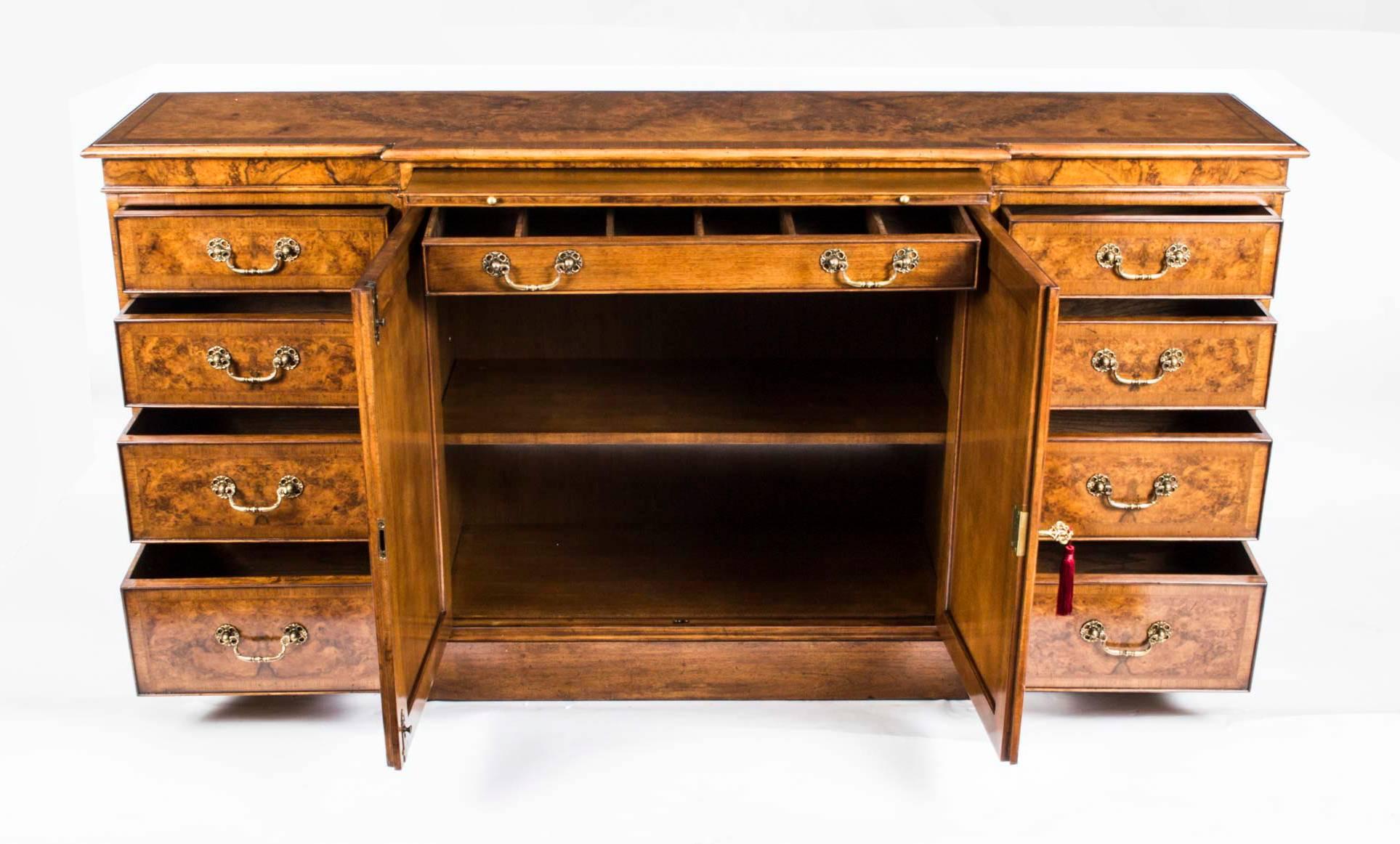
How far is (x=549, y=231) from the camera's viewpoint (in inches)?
115

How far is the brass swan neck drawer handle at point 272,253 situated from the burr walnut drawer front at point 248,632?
1.70 ft

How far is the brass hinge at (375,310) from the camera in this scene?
7.44ft

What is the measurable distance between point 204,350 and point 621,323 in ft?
2.76

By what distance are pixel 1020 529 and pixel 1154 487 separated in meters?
0.53

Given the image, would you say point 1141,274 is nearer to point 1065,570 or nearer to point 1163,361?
point 1163,361

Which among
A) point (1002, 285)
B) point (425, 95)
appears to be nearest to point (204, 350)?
point (425, 95)

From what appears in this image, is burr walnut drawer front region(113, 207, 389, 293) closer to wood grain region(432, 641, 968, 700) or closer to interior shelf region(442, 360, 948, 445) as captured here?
interior shelf region(442, 360, 948, 445)

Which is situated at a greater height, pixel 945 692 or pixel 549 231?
pixel 549 231

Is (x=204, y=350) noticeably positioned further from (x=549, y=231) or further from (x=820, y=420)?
(x=820, y=420)

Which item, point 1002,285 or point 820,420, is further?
point 820,420

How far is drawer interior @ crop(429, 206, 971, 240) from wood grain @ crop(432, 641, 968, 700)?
2.36ft

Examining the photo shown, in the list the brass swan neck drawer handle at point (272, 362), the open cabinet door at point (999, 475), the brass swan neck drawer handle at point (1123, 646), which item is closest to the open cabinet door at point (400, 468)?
the brass swan neck drawer handle at point (272, 362)

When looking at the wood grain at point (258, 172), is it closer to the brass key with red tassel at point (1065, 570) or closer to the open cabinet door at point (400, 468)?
the open cabinet door at point (400, 468)

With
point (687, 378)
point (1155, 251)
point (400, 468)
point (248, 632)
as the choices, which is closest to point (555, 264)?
point (400, 468)
